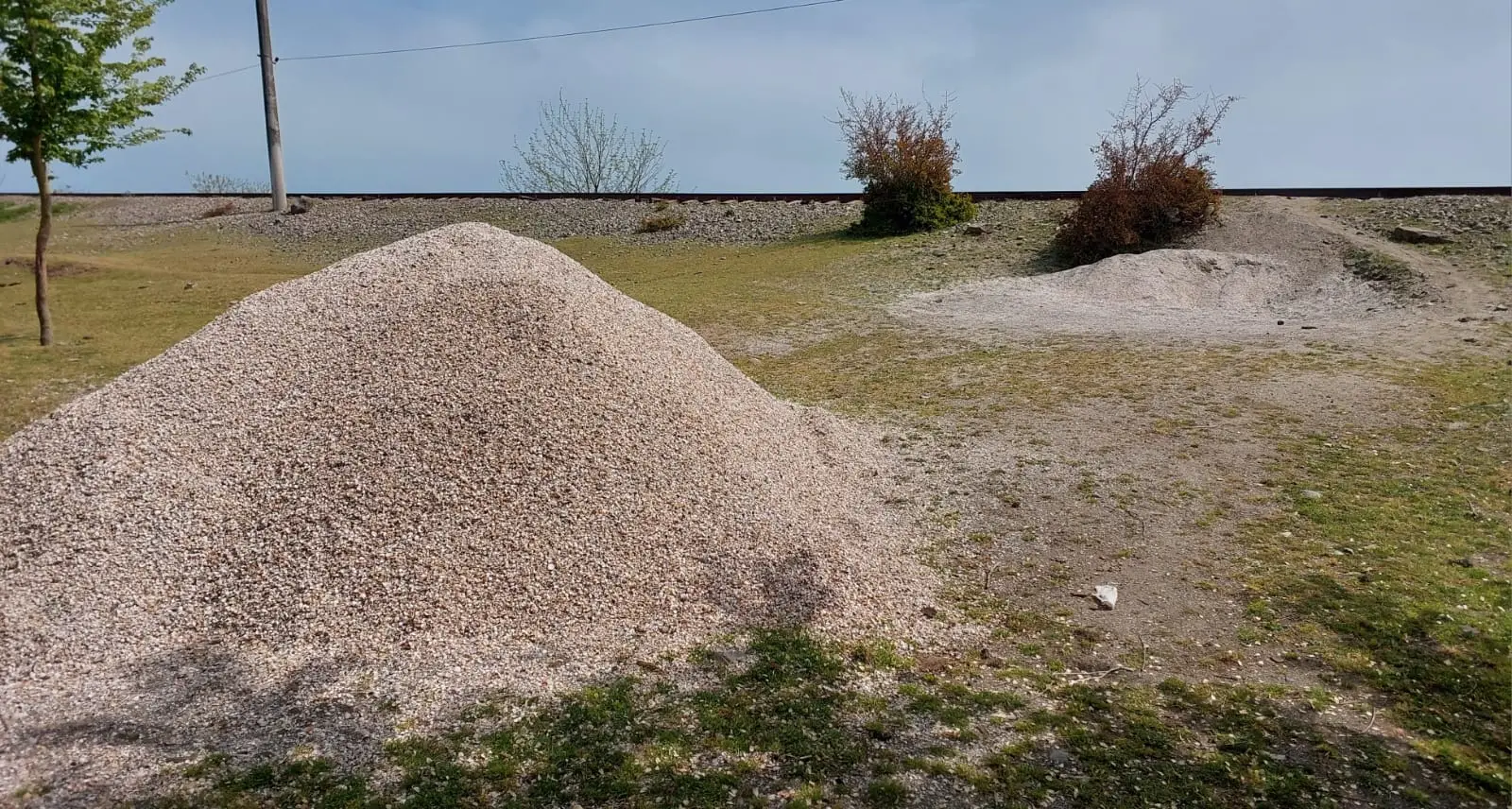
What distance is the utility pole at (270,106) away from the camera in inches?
802

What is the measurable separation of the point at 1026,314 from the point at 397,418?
31.3ft

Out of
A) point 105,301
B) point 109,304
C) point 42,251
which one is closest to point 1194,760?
point 42,251

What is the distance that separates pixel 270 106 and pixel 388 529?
19.8 m

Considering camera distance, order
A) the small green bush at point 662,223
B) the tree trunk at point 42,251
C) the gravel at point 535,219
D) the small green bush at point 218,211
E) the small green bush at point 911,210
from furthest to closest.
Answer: the small green bush at point 218,211, the small green bush at point 662,223, the gravel at point 535,219, the small green bush at point 911,210, the tree trunk at point 42,251

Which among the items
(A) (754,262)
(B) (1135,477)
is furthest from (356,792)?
(A) (754,262)

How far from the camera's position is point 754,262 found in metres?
17.2

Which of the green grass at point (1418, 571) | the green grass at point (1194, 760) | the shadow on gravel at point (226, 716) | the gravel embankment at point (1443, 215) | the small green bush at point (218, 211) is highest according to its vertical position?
the small green bush at point (218, 211)

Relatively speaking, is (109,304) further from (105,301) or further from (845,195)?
(845,195)

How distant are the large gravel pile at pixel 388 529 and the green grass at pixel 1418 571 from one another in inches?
86.3

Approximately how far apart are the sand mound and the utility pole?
1605 cm

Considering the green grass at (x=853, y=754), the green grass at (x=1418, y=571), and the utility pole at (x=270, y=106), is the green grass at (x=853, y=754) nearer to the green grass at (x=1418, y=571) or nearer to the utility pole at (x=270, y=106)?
the green grass at (x=1418, y=571)

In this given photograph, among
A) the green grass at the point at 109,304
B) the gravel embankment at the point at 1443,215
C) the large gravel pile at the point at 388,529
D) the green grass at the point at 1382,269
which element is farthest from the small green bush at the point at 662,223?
the gravel embankment at the point at 1443,215

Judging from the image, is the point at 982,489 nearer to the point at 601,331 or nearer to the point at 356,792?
the point at 601,331

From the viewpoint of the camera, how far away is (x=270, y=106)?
68.5 ft
